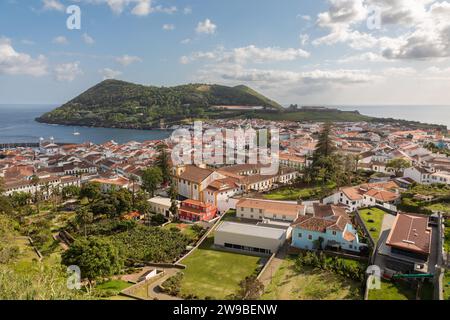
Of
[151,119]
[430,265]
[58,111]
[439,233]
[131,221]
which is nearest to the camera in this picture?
[430,265]

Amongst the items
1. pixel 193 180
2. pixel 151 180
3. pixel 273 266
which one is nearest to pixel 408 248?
pixel 273 266

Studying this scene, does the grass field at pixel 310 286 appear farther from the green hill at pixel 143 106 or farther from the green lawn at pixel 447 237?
the green hill at pixel 143 106

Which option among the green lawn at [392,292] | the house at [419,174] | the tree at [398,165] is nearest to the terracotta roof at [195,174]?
the green lawn at [392,292]

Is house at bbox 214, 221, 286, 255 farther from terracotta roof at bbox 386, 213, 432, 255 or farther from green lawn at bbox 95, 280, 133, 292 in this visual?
green lawn at bbox 95, 280, 133, 292

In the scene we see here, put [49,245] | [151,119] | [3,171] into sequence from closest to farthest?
[49,245]
[3,171]
[151,119]

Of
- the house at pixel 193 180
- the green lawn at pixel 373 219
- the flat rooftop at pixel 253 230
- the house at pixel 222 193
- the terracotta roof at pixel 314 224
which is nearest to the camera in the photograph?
the terracotta roof at pixel 314 224
